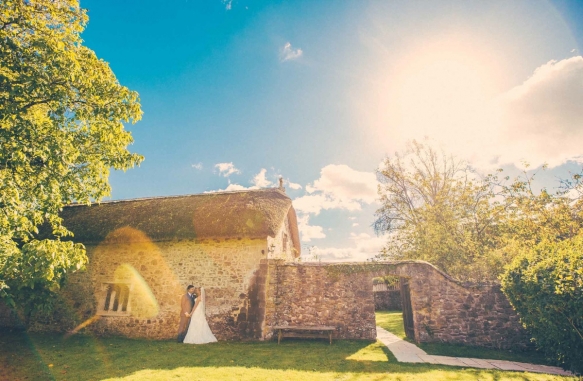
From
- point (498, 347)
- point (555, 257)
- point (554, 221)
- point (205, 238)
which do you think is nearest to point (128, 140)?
point (205, 238)

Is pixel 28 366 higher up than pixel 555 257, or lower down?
lower down

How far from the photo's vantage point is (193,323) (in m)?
10.0

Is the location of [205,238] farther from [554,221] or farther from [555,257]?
[554,221]

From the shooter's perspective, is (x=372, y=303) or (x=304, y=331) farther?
(x=372, y=303)

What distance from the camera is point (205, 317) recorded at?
34.4 feet

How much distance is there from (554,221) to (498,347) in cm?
815

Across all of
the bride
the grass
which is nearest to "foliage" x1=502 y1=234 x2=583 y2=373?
the grass

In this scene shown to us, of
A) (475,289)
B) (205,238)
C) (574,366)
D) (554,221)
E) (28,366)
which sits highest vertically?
(554,221)

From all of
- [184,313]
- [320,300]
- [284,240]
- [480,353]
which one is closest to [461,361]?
[480,353]

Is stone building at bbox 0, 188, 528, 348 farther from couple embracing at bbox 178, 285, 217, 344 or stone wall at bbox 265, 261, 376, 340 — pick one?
couple embracing at bbox 178, 285, 217, 344

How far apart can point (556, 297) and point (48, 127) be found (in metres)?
12.3

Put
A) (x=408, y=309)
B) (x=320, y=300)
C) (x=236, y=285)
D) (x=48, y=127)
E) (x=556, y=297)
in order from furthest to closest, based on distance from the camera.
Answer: (x=236, y=285), (x=408, y=309), (x=320, y=300), (x=48, y=127), (x=556, y=297)

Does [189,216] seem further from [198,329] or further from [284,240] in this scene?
[284,240]

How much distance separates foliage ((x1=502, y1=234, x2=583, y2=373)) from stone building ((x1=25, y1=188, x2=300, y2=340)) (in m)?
7.78
